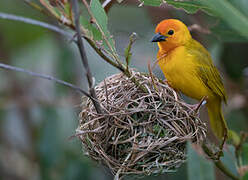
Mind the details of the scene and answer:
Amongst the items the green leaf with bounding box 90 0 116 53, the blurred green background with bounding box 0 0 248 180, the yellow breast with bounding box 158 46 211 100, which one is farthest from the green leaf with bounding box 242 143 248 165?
the green leaf with bounding box 90 0 116 53

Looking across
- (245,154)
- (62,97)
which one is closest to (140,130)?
(245,154)

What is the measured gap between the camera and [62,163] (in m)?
4.65

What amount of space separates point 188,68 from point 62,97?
2119mm

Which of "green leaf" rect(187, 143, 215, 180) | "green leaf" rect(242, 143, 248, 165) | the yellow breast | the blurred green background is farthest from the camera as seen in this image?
the blurred green background

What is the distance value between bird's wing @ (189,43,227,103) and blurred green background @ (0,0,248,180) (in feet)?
0.75

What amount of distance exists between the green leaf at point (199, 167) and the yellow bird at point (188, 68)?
45.0 inches

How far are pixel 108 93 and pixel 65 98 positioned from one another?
2500 millimetres

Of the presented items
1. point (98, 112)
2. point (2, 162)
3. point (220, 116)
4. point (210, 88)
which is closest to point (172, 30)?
point (210, 88)

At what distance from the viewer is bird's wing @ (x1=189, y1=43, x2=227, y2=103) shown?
3.29 meters

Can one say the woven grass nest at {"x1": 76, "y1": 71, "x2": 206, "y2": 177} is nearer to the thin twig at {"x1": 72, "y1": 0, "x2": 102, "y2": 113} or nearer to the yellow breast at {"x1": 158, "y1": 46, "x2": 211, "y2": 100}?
the thin twig at {"x1": 72, "y1": 0, "x2": 102, "y2": 113}

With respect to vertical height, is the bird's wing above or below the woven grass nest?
above

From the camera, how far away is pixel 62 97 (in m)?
4.89

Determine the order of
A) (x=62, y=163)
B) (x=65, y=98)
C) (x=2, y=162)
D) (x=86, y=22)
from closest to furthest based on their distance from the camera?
(x=86, y=22), (x=62, y=163), (x=65, y=98), (x=2, y=162)

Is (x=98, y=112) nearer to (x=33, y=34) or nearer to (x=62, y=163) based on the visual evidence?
(x=62, y=163)
